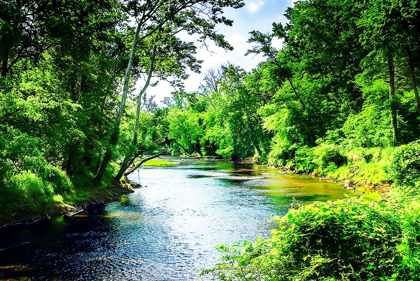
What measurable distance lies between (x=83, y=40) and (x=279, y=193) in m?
14.3

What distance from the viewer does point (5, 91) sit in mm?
9703

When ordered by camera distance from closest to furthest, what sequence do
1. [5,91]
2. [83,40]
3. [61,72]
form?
[5,91] → [83,40] → [61,72]

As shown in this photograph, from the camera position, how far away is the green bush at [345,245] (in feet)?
12.3

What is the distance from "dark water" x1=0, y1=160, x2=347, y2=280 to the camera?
24.3 feet

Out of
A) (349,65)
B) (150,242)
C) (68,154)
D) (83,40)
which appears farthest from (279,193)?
(349,65)

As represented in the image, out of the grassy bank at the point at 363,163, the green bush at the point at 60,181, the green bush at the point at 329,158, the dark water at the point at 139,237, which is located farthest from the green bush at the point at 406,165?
the green bush at the point at 329,158

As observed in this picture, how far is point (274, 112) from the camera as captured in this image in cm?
3975

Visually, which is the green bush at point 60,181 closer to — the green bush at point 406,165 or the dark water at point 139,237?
the dark water at point 139,237

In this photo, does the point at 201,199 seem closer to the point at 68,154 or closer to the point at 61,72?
the point at 68,154

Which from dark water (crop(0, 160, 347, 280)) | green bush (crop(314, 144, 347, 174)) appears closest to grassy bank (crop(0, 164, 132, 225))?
dark water (crop(0, 160, 347, 280))

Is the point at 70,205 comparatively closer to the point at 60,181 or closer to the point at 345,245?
the point at 60,181

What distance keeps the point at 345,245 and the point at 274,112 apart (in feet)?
120

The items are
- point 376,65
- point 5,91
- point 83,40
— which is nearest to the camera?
point 5,91

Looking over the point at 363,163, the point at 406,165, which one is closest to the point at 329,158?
the point at 363,163
